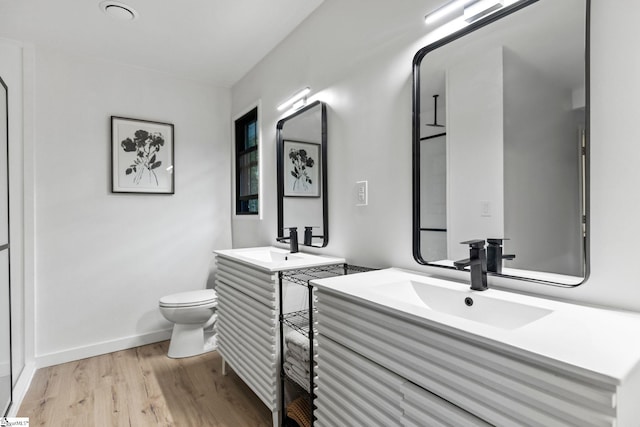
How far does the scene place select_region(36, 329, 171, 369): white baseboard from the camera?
253 centimetres

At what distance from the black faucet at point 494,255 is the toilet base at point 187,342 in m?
2.28

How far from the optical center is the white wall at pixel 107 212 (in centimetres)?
255

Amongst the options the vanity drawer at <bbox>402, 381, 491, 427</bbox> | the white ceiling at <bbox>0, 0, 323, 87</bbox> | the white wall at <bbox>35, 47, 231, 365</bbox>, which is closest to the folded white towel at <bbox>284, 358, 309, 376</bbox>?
the vanity drawer at <bbox>402, 381, 491, 427</bbox>

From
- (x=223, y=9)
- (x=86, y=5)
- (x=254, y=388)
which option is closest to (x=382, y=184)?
(x=254, y=388)

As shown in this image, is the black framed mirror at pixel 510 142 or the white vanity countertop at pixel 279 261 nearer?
the black framed mirror at pixel 510 142

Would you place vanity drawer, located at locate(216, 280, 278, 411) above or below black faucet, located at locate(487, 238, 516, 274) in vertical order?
below

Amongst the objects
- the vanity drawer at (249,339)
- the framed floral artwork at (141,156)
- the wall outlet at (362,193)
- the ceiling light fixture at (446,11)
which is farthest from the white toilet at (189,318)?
the ceiling light fixture at (446,11)

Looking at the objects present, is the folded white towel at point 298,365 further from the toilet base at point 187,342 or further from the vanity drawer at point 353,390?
the toilet base at point 187,342

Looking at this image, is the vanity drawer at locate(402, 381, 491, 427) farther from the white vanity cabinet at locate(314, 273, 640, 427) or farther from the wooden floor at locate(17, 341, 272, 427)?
the wooden floor at locate(17, 341, 272, 427)

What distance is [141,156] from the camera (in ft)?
9.53

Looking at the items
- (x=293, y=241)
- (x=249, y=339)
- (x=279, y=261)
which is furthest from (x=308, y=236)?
(x=249, y=339)

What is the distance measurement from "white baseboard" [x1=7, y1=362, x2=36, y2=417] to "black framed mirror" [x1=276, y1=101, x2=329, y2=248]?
1786 millimetres

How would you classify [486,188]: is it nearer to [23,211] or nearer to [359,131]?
[359,131]

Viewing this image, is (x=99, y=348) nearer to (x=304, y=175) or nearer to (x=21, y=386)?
(x=21, y=386)
